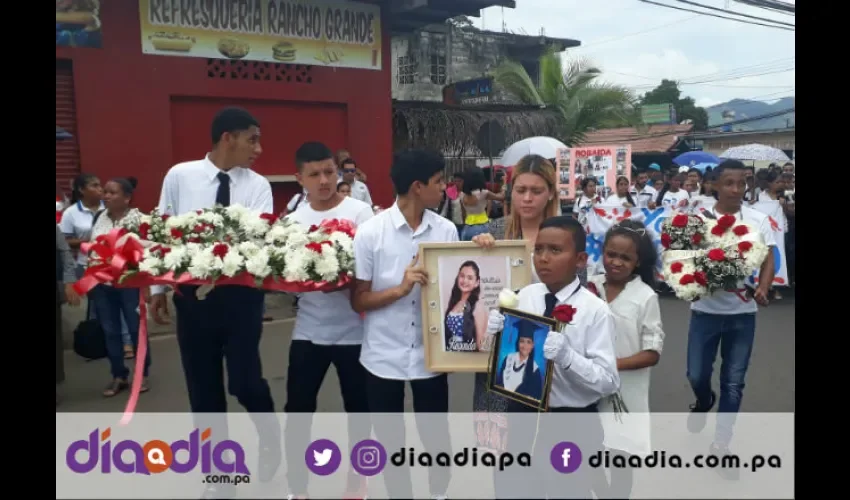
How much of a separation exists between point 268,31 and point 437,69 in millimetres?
12137

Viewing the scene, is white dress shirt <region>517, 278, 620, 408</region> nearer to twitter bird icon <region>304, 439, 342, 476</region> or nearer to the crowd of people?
the crowd of people

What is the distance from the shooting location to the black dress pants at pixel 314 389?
341cm

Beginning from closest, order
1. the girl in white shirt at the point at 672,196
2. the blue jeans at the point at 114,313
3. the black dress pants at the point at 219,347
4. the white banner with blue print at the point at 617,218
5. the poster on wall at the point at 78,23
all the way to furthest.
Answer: the black dress pants at the point at 219,347 → the blue jeans at the point at 114,313 → the poster on wall at the point at 78,23 → the white banner with blue print at the point at 617,218 → the girl in white shirt at the point at 672,196

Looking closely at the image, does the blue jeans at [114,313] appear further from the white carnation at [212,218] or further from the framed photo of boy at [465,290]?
the framed photo of boy at [465,290]

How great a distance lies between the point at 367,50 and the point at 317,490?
24.8 feet

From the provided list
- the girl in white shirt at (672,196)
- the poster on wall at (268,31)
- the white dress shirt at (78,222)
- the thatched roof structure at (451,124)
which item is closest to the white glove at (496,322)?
the white dress shirt at (78,222)

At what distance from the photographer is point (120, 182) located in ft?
17.2

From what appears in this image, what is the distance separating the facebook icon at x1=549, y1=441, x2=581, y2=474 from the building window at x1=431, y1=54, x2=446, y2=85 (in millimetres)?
18682

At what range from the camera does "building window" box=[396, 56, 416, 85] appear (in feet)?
64.6

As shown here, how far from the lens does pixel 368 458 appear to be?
3.42m

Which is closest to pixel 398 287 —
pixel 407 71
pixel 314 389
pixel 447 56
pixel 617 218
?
pixel 314 389

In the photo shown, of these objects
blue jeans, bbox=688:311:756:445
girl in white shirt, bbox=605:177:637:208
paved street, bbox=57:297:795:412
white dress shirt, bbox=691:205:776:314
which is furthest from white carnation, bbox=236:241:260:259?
girl in white shirt, bbox=605:177:637:208

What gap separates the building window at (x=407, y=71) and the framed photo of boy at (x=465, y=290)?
1755 cm
